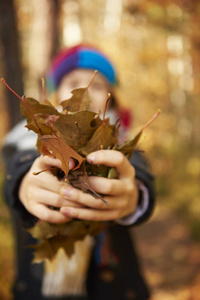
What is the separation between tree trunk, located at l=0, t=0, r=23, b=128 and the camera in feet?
7.72

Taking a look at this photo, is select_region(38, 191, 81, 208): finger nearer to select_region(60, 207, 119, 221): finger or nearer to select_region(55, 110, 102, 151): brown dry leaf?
select_region(60, 207, 119, 221): finger

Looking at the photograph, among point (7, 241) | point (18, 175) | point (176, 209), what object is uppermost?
point (18, 175)

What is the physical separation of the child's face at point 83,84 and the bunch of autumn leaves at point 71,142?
650mm

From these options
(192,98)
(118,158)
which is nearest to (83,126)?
(118,158)

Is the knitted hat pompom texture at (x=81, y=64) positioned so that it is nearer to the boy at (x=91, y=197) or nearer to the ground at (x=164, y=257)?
the boy at (x=91, y=197)

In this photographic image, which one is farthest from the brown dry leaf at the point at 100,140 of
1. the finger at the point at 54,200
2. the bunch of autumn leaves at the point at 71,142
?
the finger at the point at 54,200

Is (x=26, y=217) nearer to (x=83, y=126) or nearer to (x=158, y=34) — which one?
(x=83, y=126)

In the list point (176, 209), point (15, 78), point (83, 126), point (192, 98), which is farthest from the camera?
point (192, 98)

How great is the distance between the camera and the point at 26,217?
0.78 metres

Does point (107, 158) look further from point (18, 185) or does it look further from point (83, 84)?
point (83, 84)

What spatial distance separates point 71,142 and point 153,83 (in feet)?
28.6

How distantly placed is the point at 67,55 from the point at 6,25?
129 centimetres

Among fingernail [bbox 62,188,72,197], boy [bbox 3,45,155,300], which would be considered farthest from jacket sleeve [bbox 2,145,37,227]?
fingernail [bbox 62,188,72,197]

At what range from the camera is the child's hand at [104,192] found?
0.57 meters
